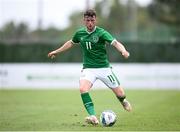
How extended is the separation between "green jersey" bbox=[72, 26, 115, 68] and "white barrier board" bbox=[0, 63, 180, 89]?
19.6 meters

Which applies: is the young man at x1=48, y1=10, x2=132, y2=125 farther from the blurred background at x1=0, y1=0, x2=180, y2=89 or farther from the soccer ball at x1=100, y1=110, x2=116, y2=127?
the blurred background at x1=0, y1=0, x2=180, y2=89

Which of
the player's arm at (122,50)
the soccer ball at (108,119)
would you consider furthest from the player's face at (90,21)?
the soccer ball at (108,119)

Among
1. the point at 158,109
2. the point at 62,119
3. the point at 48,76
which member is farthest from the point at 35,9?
the point at 62,119

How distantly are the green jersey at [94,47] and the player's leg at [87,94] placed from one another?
267 mm

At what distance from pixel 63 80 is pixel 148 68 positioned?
4.73m

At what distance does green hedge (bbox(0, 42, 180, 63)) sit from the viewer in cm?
3850

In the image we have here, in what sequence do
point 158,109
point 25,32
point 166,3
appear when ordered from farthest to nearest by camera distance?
point 166,3 → point 25,32 → point 158,109

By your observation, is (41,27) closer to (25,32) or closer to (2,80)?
(25,32)

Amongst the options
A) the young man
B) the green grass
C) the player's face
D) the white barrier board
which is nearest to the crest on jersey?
the young man

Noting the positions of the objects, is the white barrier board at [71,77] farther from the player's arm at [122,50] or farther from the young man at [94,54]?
the player's arm at [122,50]

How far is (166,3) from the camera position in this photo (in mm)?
57281

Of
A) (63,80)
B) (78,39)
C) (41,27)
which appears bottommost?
(63,80)

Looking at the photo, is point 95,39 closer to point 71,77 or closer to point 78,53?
point 71,77

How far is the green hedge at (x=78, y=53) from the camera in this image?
38500 millimetres
